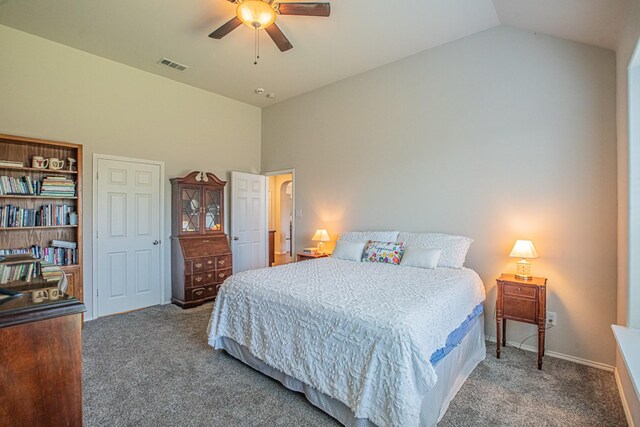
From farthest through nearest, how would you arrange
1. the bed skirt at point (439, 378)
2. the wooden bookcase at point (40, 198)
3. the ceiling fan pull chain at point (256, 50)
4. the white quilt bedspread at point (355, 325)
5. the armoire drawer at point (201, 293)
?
the armoire drawer at point (201, 293)
the ceiling fan pull chain at point (256, 50)
the wooden bookcase at point (40, 198)
the bed skirt at point (439, 378)
the white quilt bedspread at point (355, 325)

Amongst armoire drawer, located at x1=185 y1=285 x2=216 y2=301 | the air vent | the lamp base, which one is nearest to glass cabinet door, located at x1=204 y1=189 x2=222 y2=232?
armoire drawer, located at x1=185 y1=285 x2=216 y2=301

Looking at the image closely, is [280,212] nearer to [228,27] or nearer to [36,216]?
[36,216]

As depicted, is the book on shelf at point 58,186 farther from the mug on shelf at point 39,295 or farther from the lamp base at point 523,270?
the lamp base at point 523,270

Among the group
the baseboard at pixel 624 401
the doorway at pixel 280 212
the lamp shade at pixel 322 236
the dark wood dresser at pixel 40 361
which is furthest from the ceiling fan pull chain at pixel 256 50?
the doorway at pixel 280 212

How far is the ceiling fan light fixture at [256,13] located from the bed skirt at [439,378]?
8.72ft

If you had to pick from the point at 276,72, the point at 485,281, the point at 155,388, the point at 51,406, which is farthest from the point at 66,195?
the point at 485,281

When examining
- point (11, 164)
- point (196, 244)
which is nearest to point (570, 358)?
point (196, 244)

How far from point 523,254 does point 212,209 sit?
4.03 meters

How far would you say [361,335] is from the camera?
70.9 inches

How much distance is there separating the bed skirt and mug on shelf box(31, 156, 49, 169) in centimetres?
272

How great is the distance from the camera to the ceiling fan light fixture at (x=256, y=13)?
2.43m

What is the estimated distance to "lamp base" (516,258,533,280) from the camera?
9.46 feet

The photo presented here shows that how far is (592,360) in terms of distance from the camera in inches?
108

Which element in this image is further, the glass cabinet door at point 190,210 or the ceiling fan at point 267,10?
the glass cabinet door at point 190,210
